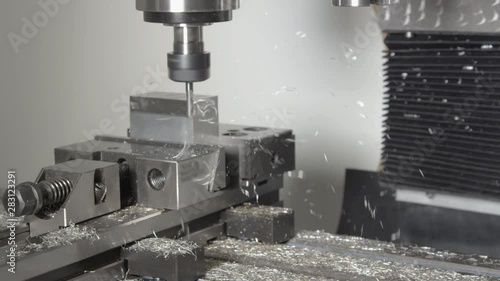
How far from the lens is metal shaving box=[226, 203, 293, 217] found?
1.23 meters

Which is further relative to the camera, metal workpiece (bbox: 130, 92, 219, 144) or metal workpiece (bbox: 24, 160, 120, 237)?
metal workpiece (bbox: 130, 92, 219, 144)

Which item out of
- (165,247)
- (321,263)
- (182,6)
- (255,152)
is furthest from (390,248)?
(182,6)

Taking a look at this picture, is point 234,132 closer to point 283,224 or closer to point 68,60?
point 283,224

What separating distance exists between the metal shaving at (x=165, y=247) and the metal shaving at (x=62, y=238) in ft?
0.21

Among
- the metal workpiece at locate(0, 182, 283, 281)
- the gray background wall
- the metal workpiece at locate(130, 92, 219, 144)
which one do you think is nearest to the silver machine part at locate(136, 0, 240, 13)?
the metal workpiece at locate(130, 92, 219, 144)

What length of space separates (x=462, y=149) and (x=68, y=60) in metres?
1.11

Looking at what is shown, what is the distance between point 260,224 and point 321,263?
0.45 ft

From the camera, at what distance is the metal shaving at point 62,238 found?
955mm

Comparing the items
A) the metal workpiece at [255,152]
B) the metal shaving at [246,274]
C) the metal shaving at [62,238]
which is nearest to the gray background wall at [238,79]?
the metal workpiece at [255,152]

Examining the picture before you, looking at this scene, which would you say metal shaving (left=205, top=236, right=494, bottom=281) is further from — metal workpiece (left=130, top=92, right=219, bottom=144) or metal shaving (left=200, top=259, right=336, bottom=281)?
metal workpiece (left=130, top=92, right=219, bottom=144)

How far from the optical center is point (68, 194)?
1043mm

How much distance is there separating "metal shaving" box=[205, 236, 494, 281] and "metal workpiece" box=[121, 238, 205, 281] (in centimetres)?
11

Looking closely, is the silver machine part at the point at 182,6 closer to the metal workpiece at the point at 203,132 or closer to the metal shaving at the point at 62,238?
the metal workpiece at the point at 203,132

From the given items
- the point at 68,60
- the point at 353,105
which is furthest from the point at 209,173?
the point at 68,60
